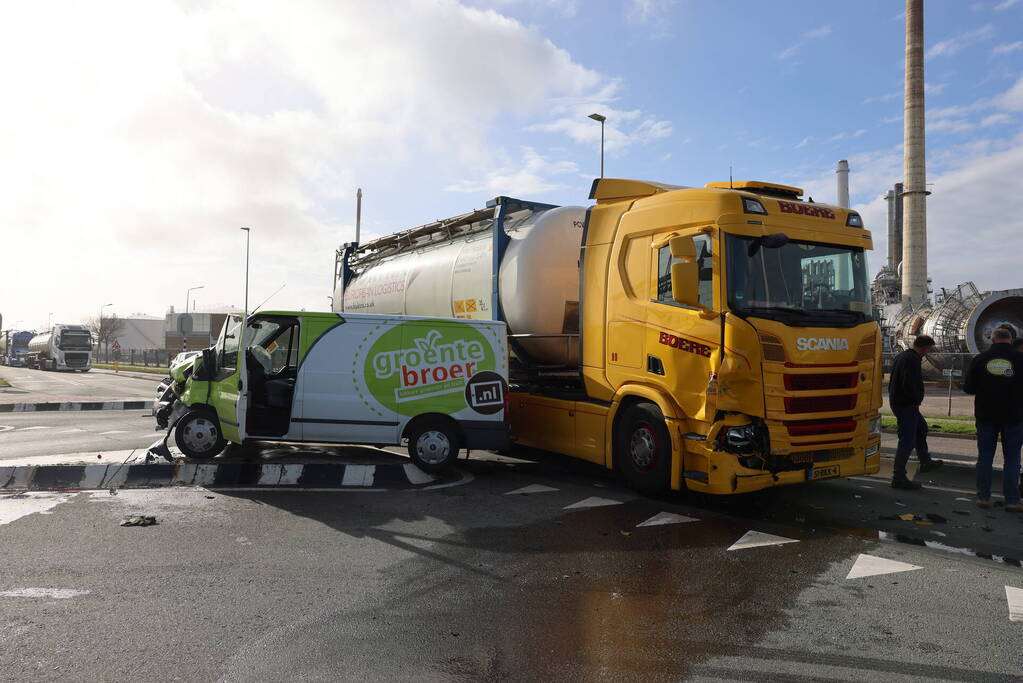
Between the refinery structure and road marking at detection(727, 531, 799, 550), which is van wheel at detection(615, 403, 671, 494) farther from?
the refinery structure

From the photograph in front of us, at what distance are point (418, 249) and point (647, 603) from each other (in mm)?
8541

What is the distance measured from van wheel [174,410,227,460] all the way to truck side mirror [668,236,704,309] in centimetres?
576

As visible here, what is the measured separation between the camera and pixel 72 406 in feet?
57.9

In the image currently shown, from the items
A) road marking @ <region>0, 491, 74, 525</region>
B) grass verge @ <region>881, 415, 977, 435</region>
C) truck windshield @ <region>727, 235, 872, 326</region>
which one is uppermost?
truck windshield @ <region>727, 235, 872, 326</region>

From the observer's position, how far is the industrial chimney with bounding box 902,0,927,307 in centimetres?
4119

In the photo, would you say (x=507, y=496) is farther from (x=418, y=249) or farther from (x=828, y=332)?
(x=418, y=249)

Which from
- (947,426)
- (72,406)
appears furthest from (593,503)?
(72,406)

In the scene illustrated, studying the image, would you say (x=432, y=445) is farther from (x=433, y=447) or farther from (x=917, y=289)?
(x=917, y=289)

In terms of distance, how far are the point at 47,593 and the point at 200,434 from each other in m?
4.47

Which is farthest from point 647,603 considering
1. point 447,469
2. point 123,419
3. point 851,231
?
point 123,419

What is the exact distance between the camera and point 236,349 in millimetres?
8484

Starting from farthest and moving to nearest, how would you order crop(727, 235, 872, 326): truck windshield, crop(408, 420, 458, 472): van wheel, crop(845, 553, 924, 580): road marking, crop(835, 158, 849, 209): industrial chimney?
crop(835, 158, 849, 209): industrial chimney, crop(408, 420, 458, 472): van wheel, crop(727, 235, 872, 326): truck windshield, crop(845, 553, 924, 580): road marking

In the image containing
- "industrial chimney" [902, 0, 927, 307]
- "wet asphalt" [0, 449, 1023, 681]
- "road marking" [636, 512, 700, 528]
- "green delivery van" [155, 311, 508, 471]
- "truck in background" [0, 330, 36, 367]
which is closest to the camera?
"wet asphalt" [0, 449, 1023, 681]

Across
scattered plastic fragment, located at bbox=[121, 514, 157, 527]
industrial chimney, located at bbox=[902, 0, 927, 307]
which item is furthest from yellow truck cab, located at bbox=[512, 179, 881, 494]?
industrial chimney, located at bbox=[902, 0, 927, 307]
